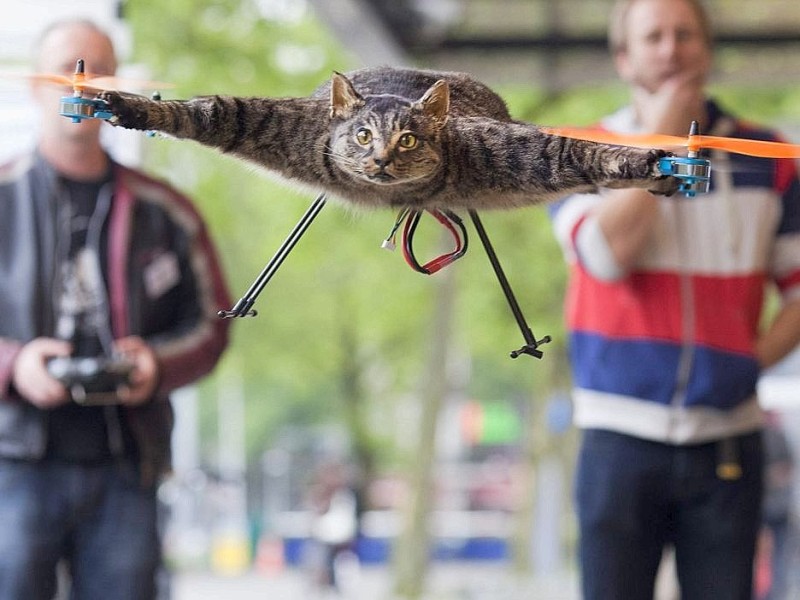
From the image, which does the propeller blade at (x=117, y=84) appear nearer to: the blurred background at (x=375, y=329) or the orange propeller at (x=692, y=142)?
the blurred background at (x=375, y=329)

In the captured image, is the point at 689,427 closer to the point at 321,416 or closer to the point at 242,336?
the point at 242,336

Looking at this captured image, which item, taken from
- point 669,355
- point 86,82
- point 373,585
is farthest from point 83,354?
point 373,585

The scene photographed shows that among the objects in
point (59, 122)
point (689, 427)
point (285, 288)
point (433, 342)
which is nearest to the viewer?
point (689, 427)

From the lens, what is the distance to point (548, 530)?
499 inches

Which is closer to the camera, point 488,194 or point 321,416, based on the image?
point 488,194

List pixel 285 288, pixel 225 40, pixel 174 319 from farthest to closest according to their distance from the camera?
pixel 285 288
pixel 225 40
pixel 174 319

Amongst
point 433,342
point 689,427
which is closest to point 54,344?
point 689,427

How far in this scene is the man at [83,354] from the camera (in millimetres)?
2387

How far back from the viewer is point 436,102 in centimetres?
115

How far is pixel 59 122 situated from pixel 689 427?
1276 millimetres

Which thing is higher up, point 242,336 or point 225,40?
point 225,40

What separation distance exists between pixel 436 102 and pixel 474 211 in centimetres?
16

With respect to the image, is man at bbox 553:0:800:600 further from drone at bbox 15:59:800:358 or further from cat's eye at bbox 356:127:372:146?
cat's eye at bbox 356:127:372:146

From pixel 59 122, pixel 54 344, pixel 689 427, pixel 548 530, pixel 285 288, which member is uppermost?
pixel 285 288
